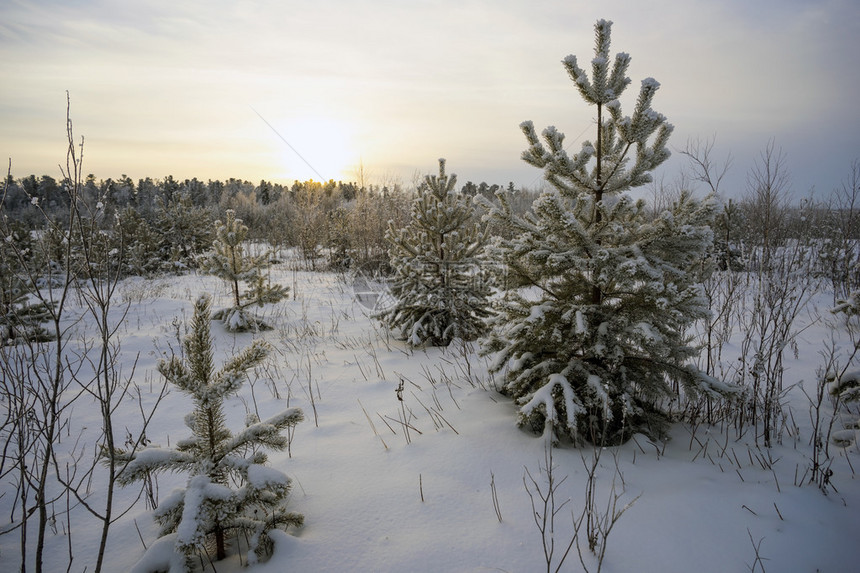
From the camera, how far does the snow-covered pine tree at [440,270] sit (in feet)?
20.4

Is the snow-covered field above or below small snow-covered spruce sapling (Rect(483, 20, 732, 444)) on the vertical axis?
below

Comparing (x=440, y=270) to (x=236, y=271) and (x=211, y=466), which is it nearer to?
(x=236, y=271)

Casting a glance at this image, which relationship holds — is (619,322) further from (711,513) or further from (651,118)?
(651,118)

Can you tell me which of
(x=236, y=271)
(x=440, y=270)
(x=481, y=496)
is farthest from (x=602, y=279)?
(x=236, y=271)

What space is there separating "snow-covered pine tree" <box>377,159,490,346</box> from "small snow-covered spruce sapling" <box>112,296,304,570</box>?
387 cm

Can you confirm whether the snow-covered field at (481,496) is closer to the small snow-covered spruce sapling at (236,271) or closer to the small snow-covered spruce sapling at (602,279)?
the small snow-covered spruce sapling at (602,279)

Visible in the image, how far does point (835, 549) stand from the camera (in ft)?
7.18

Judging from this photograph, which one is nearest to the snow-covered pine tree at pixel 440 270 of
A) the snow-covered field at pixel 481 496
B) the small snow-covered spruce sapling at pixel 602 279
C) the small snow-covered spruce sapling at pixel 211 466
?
the snow-covered field at pixel 481 496

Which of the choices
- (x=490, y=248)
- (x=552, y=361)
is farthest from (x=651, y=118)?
(x=552, y=361)

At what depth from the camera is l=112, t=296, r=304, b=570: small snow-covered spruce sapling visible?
6.40 feet

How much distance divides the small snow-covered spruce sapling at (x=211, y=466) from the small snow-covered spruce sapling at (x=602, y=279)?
178cm

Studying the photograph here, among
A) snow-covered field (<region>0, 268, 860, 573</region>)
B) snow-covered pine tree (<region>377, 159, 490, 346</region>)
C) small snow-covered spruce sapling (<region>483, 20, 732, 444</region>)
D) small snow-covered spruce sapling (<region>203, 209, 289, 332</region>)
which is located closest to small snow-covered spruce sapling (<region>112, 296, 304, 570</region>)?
snow-covered field (<region>0, 268, 860, 573</region>)

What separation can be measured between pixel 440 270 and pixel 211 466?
15.1 feet

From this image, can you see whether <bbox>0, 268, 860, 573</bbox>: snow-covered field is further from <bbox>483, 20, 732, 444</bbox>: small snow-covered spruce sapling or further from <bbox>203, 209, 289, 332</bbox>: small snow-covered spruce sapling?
<bbox>203, 209, 289, 332</bbox>: small snow-covered spruce sapling
